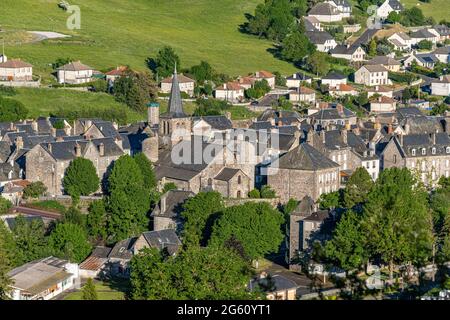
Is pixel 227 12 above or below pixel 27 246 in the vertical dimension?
above

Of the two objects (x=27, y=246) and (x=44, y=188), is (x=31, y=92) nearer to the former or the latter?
(x=44, y=188)

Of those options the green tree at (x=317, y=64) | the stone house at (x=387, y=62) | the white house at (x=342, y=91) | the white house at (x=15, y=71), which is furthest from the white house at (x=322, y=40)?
the white house at (x=15, y=71)

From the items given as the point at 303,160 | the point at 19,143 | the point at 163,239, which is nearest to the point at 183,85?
the point at 19,143

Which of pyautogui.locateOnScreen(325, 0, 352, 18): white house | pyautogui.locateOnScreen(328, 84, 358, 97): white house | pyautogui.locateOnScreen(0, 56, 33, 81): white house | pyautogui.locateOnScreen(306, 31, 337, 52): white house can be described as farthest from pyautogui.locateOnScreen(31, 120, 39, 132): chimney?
pyautogui.locateOnScreen(325, 0, 352, 18): white house

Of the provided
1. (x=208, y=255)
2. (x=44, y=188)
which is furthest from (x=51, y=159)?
(x=208, y=255)

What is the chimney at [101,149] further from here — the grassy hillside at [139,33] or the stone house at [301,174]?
the grassy hillside at [139,33]

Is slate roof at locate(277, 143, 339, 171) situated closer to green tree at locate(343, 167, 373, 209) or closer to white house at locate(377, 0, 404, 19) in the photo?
green tree at locate(343, 167, 373, 209)

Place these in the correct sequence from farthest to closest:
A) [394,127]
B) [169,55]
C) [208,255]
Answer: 1. [169,55]
2. [394,127]
3. [208,255]
